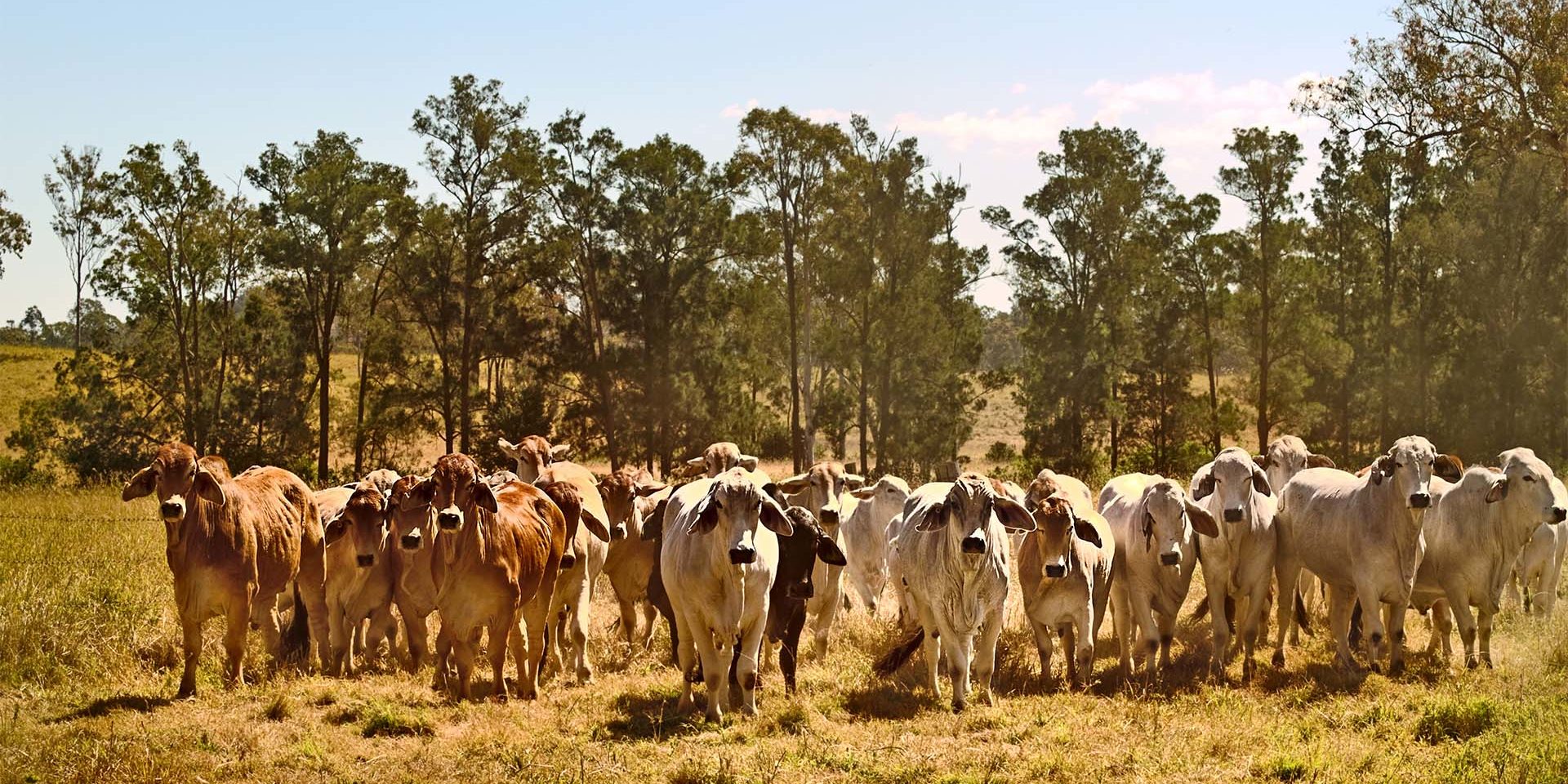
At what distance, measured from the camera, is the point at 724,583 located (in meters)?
10.5

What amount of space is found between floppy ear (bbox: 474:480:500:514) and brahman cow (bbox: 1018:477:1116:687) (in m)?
4.68

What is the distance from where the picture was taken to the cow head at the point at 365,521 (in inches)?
473

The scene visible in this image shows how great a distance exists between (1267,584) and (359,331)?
39.3 meters

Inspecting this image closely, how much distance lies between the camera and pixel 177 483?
10820 mm

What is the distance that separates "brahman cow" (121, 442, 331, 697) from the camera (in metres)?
10.9

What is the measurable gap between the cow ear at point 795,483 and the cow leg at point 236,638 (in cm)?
555

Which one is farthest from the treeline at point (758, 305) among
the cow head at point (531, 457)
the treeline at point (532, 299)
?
the cow head at point (531, 457)

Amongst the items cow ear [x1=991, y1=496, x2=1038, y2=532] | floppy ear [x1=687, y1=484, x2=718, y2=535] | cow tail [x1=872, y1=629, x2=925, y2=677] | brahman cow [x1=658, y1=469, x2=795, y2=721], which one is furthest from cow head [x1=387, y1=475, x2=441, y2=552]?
cow ear [x1=991, y1=496, x2=1038, y2=532]

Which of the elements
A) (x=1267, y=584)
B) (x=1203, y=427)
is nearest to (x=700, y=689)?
(x=1267, y=584)

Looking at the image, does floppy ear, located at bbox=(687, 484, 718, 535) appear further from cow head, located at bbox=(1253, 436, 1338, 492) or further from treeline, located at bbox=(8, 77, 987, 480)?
treeline, located at bbox=(8, 77, 987, 480)

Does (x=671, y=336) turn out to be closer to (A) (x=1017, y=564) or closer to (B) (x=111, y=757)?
(A) (x=1017, y=564)

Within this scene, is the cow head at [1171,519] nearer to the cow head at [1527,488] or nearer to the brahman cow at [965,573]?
the brahman cow at [965,573]

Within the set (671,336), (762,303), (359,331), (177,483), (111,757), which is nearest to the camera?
(111,757)

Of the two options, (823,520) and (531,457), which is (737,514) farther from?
(531,457)
